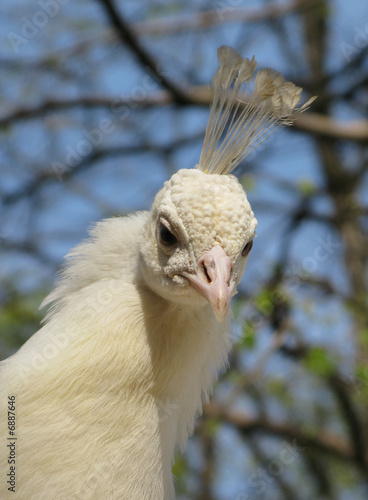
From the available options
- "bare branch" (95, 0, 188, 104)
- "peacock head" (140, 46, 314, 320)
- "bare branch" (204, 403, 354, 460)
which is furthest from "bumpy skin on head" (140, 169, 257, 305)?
"bare branch" (204, 403, 354, 460)

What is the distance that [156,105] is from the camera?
5367mm

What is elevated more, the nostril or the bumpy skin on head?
the bumpy skin on head

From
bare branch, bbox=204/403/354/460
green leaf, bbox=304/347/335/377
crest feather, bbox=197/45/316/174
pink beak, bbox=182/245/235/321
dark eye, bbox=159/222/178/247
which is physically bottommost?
bare branch, bbox=204/403/354/460

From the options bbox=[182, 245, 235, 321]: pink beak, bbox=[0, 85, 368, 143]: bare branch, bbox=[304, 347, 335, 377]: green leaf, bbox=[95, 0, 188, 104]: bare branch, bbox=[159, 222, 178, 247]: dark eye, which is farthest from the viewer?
bbox=[0, 85, 368, 143]: bare branch

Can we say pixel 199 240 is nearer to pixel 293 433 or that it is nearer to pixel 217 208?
pixel 217 208

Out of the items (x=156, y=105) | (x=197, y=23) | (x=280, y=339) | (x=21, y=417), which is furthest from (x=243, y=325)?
(x=197, y=23)

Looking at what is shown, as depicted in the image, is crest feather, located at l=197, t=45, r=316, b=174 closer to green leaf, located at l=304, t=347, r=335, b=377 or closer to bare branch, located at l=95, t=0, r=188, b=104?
bare branch, located at l=95, t=0, r=188, b=104

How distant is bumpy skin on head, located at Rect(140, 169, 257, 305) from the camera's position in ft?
5.80

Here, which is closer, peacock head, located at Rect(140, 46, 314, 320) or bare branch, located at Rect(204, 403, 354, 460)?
peacock head, located at Rect(140, 46, 314, 320)

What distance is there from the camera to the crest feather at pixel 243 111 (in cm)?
201

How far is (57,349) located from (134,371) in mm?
257

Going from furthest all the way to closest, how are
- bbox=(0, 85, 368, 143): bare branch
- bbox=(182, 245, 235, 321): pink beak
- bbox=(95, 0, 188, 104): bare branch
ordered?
bbox=(0, 85, 368, 143): bare branch
bbox=(95, 0, 188, 104): bare branch
bbox=(182, 245, 235, 321): pink beak

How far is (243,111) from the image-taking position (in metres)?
2.04

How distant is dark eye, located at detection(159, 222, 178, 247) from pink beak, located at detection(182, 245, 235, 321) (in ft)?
0.44
